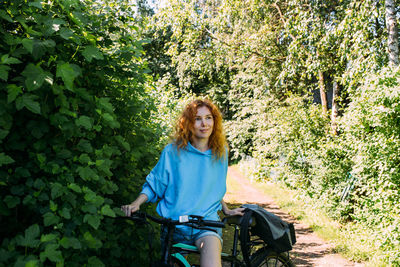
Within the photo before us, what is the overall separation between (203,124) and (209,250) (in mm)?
977

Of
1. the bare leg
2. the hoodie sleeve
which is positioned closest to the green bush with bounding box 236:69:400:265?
the bare leg

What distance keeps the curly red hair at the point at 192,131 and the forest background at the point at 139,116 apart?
1.19ft

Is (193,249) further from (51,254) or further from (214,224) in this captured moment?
(51,254)

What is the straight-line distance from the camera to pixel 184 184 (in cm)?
257

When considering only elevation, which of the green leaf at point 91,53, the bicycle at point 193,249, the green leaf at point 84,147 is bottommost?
the bicycle at point 193,249

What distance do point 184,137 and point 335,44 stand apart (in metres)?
6.24

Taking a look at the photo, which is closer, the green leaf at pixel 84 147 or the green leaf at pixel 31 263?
the green leaf at pixel 31 263

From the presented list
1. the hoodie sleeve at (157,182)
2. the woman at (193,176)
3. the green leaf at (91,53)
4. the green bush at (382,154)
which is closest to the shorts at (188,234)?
the woman at (193,176)

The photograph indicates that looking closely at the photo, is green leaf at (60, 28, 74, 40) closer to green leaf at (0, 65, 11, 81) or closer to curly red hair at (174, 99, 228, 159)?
green leaf at (0, 65, 11, 81)

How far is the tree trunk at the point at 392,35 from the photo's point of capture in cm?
606

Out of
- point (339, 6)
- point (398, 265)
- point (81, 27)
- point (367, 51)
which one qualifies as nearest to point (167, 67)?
point (339, 6)

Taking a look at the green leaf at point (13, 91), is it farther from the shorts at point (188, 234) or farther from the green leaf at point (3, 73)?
the shorts at point (188, 234)

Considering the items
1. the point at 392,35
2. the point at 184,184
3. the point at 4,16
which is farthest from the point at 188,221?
the point at 392,35

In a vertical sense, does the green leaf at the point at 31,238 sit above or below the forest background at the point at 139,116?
below
